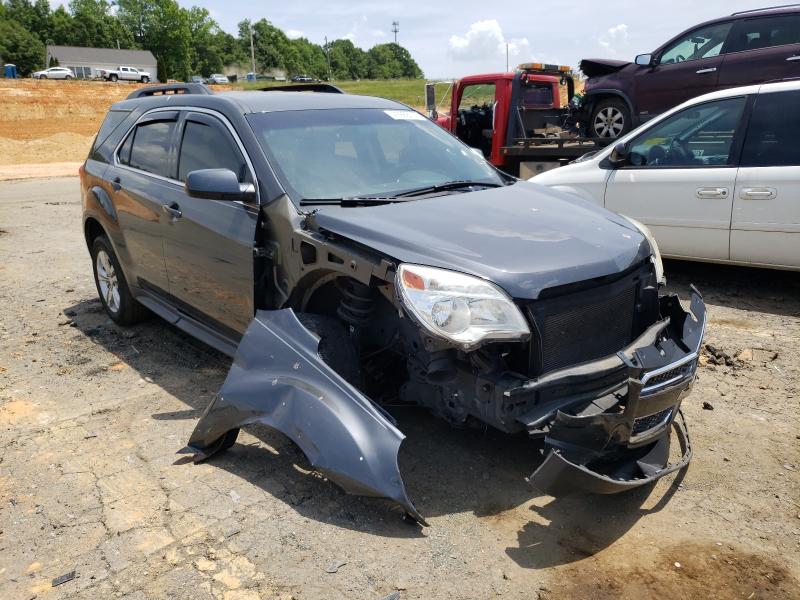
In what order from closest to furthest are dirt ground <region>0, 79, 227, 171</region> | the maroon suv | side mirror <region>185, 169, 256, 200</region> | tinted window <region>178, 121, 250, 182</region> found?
1. side mirror <region>185, 169, 256, 200</region>
2. tinted window <region>178, 121, 250, 182</region>
3. the maroon suv
4. dirt ground <region>0, 79, 227, 171</region>

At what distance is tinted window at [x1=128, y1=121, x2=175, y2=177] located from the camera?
4.94m

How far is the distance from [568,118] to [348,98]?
7281 millimetres

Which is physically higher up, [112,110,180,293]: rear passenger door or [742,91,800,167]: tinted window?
[742,91,800,167]: tinted window

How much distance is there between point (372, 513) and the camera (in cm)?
321

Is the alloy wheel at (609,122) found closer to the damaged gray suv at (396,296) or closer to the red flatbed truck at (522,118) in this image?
the red flatbed truck at (522,118)

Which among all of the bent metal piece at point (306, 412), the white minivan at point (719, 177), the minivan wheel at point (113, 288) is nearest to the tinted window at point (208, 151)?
the bent metal piece at point (306, 412)

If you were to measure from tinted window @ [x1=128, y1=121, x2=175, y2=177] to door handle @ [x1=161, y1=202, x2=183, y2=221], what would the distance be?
11.1 inches

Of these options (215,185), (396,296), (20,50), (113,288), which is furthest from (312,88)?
(20,50)

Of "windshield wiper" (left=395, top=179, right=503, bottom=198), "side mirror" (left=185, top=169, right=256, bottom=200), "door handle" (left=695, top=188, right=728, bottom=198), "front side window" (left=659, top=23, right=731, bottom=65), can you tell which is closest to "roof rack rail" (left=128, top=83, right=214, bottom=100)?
"side mirror" (left=185, top=169, right=256, bottom=200)

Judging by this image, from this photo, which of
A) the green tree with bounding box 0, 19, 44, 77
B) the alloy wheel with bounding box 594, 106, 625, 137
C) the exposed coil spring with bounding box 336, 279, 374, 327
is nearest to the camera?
the exposed coil spring with bounding box 336, 279, 374, 327

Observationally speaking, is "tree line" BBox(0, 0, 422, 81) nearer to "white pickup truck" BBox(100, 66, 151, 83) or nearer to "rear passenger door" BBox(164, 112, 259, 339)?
"white pickup truck" BBox(100, 66, 151, 83)

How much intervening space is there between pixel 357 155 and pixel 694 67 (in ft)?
23.1

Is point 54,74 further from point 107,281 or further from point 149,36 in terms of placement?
point 107,281

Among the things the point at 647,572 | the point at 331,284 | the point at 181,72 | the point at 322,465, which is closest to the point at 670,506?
the point at 647,572
